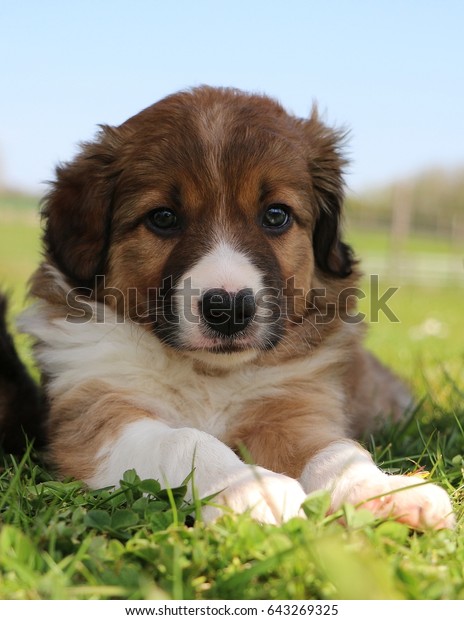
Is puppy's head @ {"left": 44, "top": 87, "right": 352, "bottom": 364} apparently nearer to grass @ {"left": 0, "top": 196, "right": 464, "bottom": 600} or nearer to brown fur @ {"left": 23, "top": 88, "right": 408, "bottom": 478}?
brown fur @ {"left": 23, "top": 88, "right": 408, "bottom": 478}

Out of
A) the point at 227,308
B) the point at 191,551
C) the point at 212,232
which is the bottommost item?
the point at 191,551

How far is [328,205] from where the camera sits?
403 centimetres

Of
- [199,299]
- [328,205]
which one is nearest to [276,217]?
[328,205]

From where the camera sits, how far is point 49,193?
13.0 ft

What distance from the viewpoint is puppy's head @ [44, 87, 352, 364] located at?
3.29 m

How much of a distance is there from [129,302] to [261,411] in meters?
0.84

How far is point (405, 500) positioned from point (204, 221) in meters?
1.50

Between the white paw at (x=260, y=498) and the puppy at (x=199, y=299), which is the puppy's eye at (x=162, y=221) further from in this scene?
the white paw at (x=260, y=498)

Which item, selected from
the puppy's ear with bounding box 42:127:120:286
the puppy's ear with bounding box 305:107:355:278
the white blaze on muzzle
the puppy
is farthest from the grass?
the puppy's ear with bounding box 305:107:355:278

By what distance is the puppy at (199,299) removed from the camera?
10.5ft

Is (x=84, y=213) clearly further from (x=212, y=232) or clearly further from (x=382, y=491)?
(x=382, y=491)

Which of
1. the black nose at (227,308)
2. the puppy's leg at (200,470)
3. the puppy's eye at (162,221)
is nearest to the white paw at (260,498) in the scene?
the puppy's leg at (200,470)

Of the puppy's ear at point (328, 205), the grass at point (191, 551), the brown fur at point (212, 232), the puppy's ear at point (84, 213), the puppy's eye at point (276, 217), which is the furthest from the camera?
the puppy's ear at point (328, 205)
